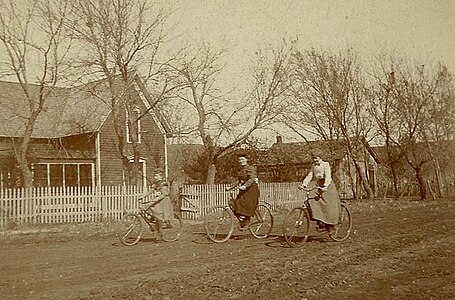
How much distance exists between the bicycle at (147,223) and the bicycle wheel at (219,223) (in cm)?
65

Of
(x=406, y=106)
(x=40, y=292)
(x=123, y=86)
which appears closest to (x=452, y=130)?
(x=406, y=106)

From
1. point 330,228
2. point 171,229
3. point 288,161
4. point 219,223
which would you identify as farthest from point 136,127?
point 330,228

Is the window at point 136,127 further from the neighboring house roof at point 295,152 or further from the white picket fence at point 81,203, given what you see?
the neighboring house roof at point 295,152

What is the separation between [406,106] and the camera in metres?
29.6

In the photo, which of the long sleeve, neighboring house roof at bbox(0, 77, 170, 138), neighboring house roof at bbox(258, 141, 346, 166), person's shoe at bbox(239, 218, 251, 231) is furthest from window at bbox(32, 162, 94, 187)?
the long sleeve

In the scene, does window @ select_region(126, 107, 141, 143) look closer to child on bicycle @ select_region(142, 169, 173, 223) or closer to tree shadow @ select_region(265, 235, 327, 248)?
child on bicycle @ select_region(142, 169, 173, 223)

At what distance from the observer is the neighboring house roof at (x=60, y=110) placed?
20.1 meters

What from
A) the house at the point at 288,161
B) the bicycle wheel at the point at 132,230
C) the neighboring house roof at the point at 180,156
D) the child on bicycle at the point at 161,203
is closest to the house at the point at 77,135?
the neighboring house roof at the point at 180,156

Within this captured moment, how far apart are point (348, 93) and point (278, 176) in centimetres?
725

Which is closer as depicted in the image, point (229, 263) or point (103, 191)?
point (229, 263)

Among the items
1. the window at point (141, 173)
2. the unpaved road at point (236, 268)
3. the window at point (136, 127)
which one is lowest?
the unpaved road at point (236, 268)

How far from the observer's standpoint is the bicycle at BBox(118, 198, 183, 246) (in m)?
10.8

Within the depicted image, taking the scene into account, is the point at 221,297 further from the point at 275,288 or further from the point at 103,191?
the point at 103,191

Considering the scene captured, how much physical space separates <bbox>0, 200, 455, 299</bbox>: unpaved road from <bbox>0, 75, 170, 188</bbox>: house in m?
9.61
